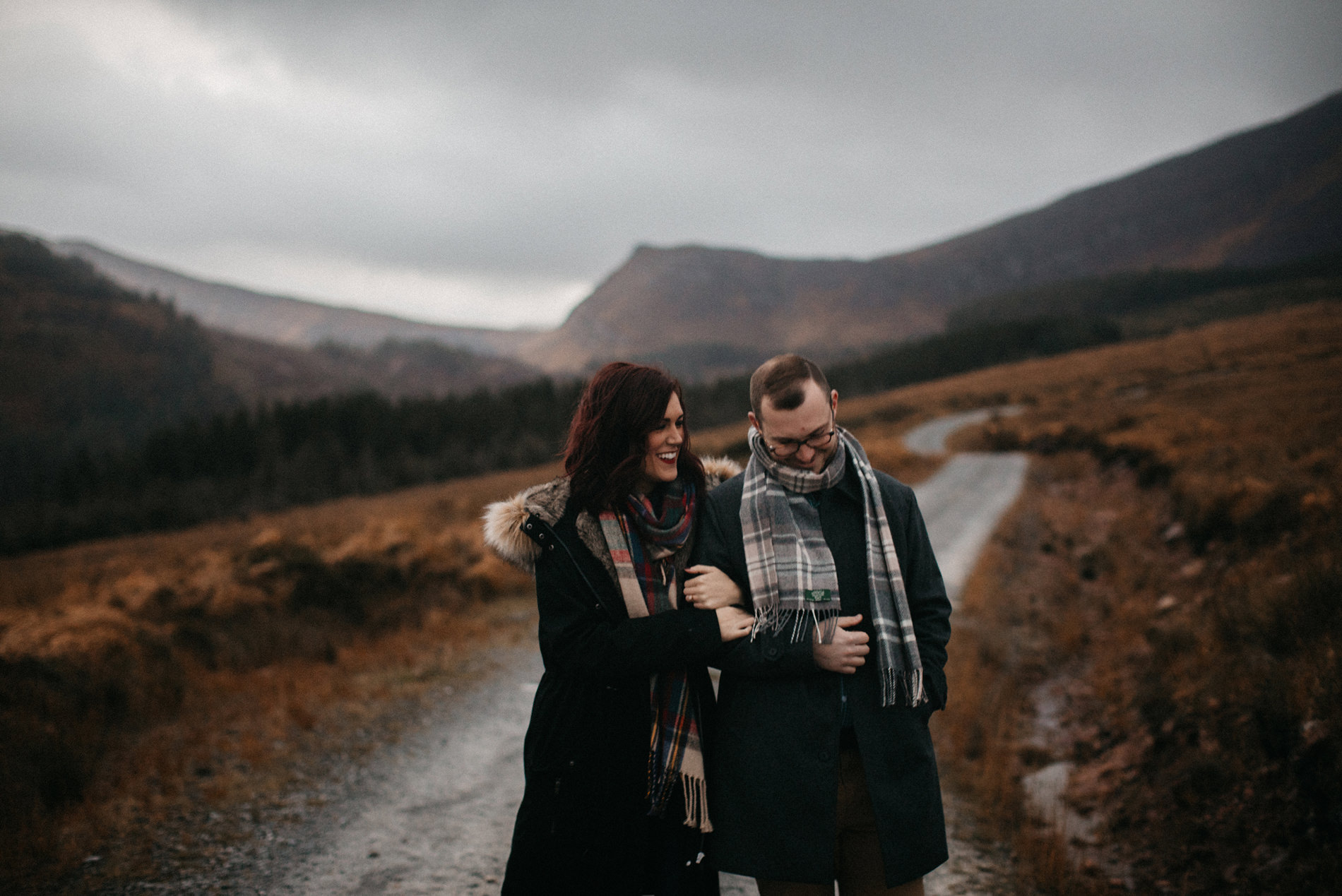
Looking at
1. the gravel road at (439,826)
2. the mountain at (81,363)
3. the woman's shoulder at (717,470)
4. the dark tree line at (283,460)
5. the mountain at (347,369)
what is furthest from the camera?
the mountain at (347,369)

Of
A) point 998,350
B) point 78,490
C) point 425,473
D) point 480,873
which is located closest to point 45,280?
point 78,490

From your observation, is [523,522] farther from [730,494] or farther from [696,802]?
[696,802]

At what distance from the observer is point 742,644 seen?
74.8 inches

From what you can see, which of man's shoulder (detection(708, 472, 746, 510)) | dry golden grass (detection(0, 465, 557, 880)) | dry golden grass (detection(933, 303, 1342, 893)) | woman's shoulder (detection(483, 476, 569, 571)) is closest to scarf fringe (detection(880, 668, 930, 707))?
man's shoulder (detection(708, 472, 746, 510))

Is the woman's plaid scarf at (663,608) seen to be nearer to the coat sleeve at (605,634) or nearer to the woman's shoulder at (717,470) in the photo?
the coat sleeve at (605,634)

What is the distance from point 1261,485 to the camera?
24.3 feet

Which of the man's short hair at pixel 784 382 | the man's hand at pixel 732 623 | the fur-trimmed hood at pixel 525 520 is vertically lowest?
the man's hand at pixel 732 623

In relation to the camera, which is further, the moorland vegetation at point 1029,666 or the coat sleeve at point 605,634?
the moorland vegetation at point 1029,666

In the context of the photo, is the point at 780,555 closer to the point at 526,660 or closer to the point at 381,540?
the point at 526,660

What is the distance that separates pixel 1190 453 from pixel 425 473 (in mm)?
45304

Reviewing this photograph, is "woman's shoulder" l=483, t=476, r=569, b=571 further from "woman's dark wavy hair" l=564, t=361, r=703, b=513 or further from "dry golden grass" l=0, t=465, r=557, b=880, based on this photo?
"dry golden grass" l=0, t=465, r=557, b=880

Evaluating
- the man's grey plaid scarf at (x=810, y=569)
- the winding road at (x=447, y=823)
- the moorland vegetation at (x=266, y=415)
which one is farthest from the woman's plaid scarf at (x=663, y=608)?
the moorland vegetation at (x=266, y=415)

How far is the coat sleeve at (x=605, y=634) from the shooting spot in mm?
1845

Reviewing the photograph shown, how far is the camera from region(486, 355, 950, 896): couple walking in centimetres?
186
